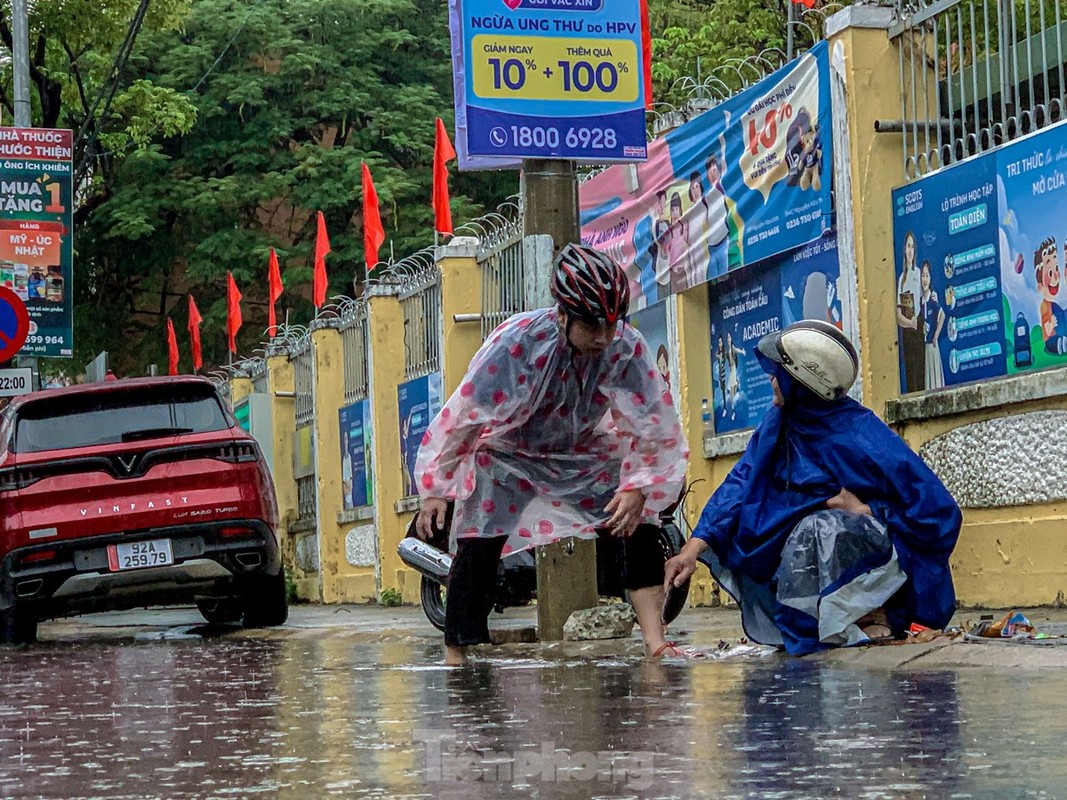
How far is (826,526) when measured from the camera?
6875 millimetres

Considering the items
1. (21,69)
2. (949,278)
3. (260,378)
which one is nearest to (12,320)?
(21,69)

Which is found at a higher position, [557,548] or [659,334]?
[659,334]

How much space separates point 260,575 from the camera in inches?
487

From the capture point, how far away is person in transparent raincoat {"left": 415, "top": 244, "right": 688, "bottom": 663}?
720 cm

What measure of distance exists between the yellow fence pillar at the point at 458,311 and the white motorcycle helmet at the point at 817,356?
32.8ft

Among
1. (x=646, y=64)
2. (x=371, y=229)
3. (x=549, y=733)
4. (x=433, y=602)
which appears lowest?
(x=549, y=733)

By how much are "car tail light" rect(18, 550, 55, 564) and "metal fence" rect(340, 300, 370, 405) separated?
8346 millimetres

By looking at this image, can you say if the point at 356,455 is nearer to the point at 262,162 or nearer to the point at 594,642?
the point at 594,642

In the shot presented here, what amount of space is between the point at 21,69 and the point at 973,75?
49.3ft

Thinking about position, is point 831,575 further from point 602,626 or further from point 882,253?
point 882,253

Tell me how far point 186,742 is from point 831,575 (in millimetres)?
2755

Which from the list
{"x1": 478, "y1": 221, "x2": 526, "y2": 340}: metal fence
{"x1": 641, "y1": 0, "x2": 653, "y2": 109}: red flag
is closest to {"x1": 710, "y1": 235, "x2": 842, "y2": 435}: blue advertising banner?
{"x1": 641, "y1": 0, "x2": 653, "y2": 109}: red flag

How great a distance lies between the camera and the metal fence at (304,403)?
910 inches

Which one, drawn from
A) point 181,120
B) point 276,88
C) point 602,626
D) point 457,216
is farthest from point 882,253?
point 276,88
